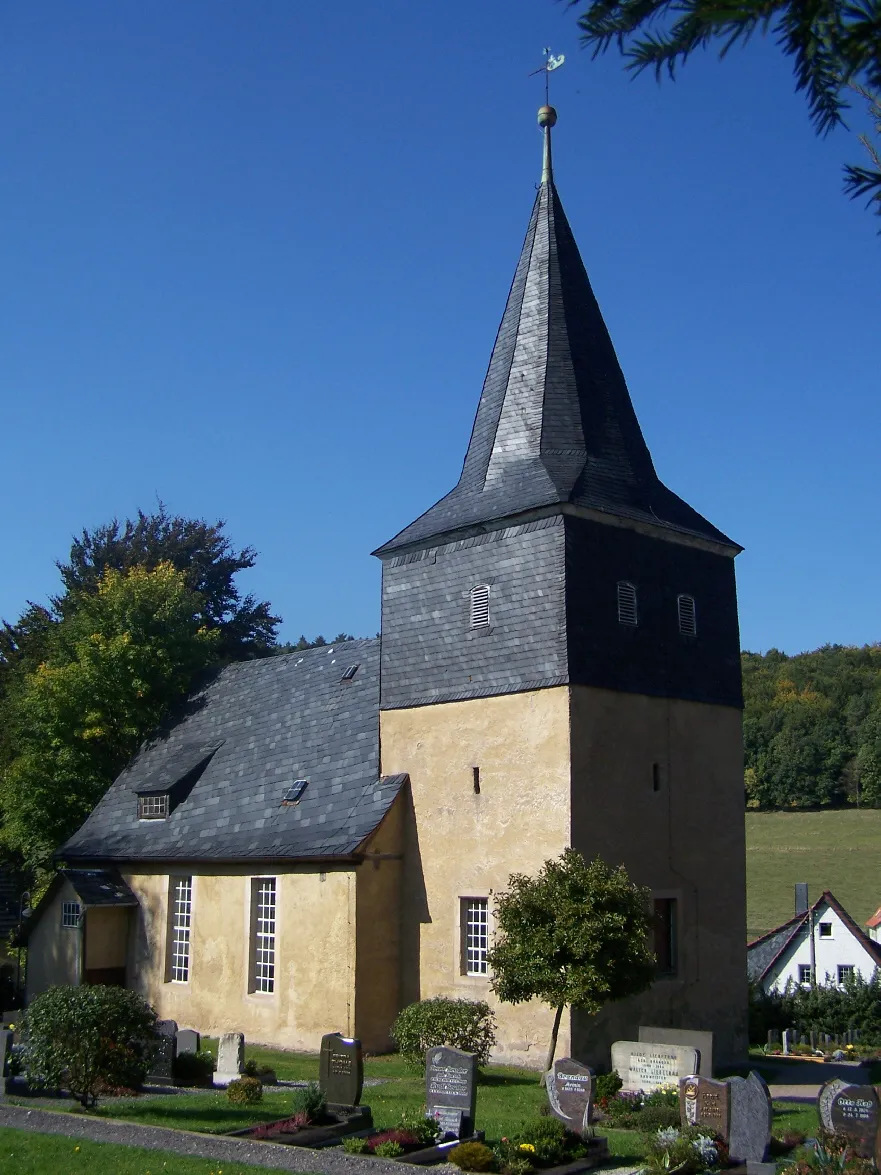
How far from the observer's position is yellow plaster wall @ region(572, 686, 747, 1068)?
22.1 metres

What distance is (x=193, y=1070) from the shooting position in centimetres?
1991

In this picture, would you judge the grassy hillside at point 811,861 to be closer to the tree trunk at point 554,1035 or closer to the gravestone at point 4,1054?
the tree trunk at point 554,1035

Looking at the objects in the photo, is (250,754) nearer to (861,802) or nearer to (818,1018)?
(818,1018)

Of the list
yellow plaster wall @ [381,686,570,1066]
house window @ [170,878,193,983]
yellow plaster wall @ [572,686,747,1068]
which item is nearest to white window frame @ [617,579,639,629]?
yellow plaster wall @ [572,686,747,1068]

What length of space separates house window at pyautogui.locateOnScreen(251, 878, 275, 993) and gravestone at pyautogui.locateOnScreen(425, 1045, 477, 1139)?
32.2 ft

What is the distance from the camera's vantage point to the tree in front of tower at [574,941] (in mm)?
18969

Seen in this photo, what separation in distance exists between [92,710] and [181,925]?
28.2 ft

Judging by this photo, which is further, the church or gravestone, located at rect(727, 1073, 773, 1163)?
the church

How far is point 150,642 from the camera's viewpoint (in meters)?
35.0

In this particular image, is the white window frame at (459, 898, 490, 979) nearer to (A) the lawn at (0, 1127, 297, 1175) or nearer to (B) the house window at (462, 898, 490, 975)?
(B) the house window at (462, 898, 490, 975)

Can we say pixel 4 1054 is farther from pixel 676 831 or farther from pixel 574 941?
pixel 676 831

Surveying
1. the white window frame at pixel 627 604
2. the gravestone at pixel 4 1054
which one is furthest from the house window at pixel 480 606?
the gravestone at pixel 4 1054

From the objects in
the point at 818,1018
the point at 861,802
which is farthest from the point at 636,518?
the point at 861,802

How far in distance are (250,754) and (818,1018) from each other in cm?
1885
